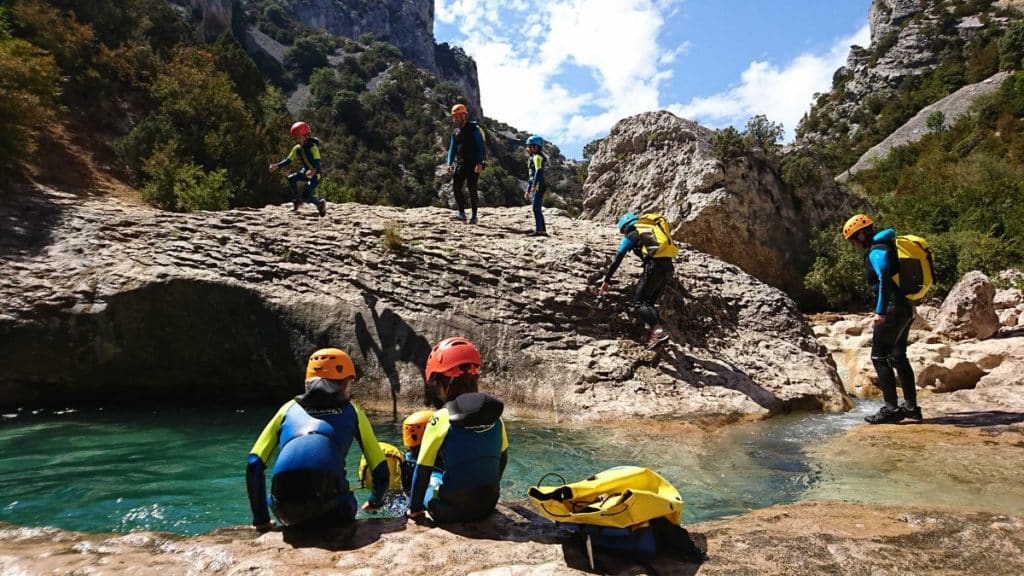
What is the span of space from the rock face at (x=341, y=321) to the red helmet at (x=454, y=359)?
13.9 feet

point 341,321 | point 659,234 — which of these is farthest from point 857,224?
point 341,321

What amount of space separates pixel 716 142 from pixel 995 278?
25.6 feet

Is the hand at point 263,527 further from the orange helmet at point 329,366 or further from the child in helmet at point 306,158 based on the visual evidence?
the child in helmet at point 306,158

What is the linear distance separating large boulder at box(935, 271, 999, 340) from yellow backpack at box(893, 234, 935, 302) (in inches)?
224

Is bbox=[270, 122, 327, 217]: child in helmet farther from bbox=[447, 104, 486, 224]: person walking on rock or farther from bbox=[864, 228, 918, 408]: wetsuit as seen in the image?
bbox=[864, 228, 918, 408]: wetsuit

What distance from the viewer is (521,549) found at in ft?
9.93

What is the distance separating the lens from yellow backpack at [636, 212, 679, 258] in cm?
787

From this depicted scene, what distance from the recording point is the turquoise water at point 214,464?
14.9 feet

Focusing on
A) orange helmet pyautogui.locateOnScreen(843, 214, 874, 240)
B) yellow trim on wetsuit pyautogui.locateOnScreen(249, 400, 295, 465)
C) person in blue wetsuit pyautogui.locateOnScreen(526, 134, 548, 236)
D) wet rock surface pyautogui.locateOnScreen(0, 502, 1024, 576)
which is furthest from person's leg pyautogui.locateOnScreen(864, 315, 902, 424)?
yellow trim on wetsuit pyautogui.locateOnScreen(249, 400, 295, 465)

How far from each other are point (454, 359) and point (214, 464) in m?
3.85

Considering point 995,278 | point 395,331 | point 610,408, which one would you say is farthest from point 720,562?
point 995,278

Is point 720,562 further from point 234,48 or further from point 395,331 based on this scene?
point 234,48

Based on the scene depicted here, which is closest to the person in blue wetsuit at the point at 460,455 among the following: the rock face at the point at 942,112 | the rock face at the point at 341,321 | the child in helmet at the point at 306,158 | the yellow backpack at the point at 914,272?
the rock face at the point at 341,321

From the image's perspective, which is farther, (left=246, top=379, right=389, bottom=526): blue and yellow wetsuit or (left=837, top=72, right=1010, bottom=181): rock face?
(left=837, top=72, right=1010, bottom=181): rock face
